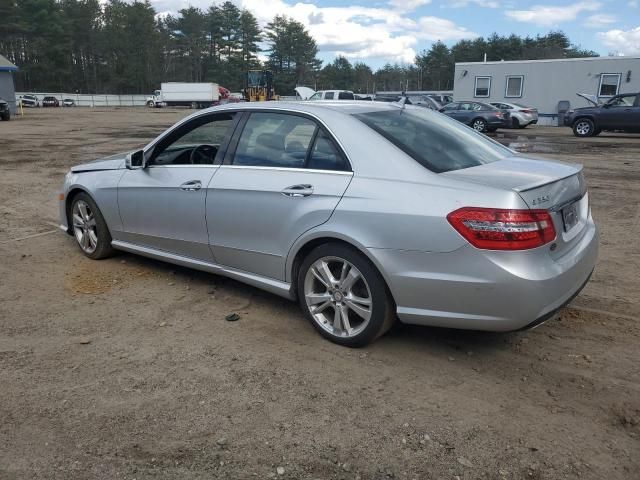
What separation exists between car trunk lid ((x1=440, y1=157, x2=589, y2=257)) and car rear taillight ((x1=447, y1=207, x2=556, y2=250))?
0.35 feet

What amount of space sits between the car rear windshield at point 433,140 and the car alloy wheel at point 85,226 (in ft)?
10.3

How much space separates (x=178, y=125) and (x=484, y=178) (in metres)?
2.66

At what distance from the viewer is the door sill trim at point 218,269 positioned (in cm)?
398

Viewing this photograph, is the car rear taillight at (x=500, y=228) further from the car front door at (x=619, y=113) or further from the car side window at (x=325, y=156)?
the car front door at (x=619, y=113)

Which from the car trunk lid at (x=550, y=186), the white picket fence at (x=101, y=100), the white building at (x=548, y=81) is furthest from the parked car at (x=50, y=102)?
the car trunk lid at (x=550, y=186)

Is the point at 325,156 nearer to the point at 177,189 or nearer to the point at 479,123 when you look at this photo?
the point at 177,189

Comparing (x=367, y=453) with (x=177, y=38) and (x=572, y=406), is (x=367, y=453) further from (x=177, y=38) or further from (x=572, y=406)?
(x=177, y=38)

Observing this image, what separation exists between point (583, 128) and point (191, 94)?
2019 inches

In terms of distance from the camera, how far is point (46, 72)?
280 ft

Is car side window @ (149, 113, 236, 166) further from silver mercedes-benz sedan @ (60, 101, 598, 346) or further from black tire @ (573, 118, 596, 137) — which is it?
black tire @ (573, 118, 596, 137)

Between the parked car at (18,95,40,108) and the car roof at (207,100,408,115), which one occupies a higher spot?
the parked car at (18,95,40,108)

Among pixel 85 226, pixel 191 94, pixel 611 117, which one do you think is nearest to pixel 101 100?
pixel 191 94

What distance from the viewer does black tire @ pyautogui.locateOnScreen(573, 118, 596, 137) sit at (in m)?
22.0

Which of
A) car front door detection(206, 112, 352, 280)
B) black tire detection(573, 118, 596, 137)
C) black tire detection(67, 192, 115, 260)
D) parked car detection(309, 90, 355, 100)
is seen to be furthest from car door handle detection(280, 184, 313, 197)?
black tire detection(573, 118, 596, 137)
